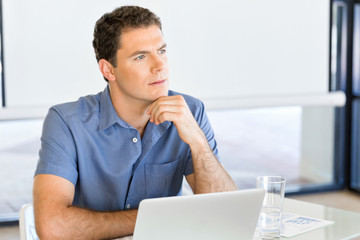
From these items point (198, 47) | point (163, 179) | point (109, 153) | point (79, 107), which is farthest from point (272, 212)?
point (198, 47)

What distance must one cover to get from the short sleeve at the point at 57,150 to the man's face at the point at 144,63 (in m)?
0.27

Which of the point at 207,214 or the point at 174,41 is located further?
the point at 174,41

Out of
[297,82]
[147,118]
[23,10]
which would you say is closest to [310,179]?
[297,82]

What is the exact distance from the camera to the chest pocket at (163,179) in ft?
6.19

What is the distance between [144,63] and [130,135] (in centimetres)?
26

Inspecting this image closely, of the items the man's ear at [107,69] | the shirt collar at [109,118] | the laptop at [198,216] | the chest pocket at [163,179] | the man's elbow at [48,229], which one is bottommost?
the man's elbow at [48,229]

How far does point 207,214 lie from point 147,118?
809mm

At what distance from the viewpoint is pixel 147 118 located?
1966 millimetres

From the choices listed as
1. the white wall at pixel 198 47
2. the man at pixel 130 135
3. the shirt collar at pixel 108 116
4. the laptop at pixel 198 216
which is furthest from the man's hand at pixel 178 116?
the white wall at pixel 198 47

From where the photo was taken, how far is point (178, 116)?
1835mm

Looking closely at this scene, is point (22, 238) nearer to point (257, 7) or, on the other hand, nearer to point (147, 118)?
point (147, 118)

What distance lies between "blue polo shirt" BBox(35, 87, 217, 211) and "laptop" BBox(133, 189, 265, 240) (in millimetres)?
650

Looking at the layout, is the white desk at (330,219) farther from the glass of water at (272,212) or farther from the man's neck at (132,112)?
the man's neck at (132,112)

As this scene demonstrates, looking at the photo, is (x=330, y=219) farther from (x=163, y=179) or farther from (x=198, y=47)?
(x=198, y=47)
